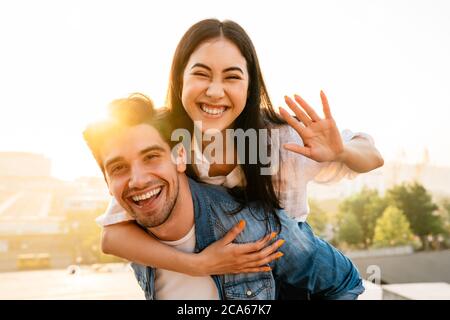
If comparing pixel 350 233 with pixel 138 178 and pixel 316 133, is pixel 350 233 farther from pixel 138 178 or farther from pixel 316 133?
pixel 138 178

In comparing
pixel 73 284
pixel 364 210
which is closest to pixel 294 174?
pixel 73 284

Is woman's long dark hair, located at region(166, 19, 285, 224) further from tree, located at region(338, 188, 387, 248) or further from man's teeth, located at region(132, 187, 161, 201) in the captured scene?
tree, located at region(338, 188, 387, 248)

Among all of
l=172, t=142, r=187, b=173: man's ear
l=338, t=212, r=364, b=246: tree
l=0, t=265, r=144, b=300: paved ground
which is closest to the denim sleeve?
l=172, t=142, r=187, b=173: man's ear

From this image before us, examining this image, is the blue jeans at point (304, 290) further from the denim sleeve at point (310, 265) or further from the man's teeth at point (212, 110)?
the man's teeth at point (212, 110)

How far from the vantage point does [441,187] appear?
131 ft

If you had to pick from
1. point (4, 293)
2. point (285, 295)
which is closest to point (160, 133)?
point (285, 295)

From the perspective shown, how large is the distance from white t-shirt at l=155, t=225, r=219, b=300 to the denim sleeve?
0.91ft

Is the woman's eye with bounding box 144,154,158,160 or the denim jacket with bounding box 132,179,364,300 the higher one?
the woman's eye with bounding box 144,154,158,160

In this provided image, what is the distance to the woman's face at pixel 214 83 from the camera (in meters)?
2.12

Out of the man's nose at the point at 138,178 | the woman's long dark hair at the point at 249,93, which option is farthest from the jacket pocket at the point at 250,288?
the man's nose at the point at 138,178

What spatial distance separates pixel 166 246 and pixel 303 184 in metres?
0.66

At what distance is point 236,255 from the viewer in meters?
2.12

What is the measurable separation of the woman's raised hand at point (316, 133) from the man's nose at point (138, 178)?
1.86ft

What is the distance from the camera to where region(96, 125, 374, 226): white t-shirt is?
228 cm
